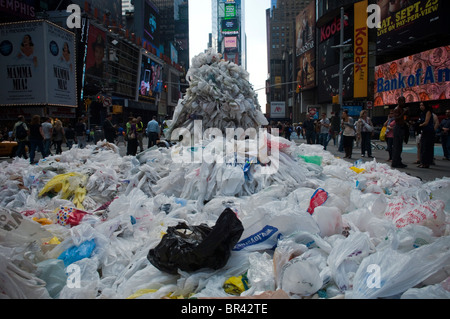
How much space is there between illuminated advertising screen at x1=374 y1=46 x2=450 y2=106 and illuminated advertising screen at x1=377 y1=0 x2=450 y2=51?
144cm

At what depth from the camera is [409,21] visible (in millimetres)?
23844

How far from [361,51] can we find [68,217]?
116 ft

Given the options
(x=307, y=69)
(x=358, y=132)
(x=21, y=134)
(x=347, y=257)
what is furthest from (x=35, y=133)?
(x=307, y=69)

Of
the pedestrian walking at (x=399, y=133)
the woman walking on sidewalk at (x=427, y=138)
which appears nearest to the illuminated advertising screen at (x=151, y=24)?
the pedestrian walking at (x=399, y=133)

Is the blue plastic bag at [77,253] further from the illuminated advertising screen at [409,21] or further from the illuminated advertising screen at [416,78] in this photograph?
the illuminated advertising screen at [409,21]

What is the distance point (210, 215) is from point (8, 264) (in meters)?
1.95

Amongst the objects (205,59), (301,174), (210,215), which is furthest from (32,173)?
(301,174)

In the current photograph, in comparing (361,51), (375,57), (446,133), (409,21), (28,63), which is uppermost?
(375,57)

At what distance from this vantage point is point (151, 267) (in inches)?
84.5

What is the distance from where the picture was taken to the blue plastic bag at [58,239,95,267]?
2.34 m

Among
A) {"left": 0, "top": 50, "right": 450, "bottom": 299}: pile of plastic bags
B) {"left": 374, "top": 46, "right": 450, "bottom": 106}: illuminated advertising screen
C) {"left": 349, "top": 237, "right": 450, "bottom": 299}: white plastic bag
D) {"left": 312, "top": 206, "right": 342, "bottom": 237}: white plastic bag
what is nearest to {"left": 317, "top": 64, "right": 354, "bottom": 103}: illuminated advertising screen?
{"left": 374, "top": 46, "right": 450, "bottom": 106}: illuminated advertising screen

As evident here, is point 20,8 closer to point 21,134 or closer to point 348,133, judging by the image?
point 21,134

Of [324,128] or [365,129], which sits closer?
[365,129]

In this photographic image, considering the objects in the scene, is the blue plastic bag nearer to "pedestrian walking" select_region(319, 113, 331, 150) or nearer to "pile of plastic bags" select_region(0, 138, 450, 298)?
"pile of plastic bags" select_region(0, 138, 450, 298)
